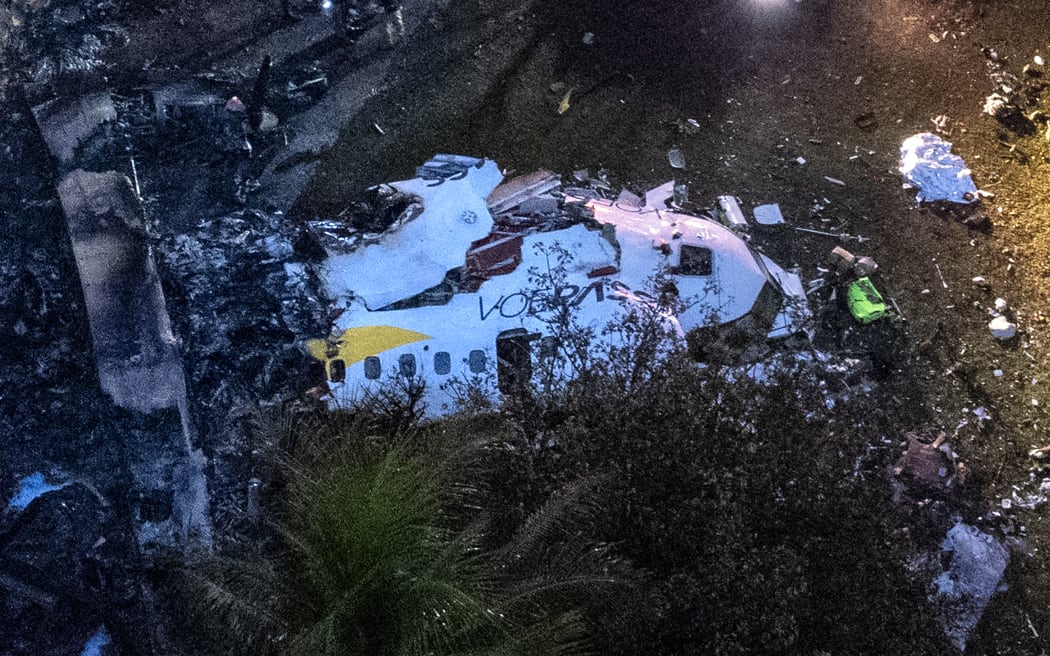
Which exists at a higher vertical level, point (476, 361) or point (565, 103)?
point (565, 103)

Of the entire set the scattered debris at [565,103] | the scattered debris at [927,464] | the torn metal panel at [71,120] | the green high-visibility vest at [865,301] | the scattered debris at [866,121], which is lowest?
the scattered debris at [927,464]

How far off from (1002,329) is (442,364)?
3.11 metres

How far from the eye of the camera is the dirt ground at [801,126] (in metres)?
4.45

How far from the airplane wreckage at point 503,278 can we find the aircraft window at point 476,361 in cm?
1

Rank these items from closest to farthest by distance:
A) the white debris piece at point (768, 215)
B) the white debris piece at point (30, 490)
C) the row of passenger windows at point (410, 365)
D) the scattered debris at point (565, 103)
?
1. the white debris piece at point (30, 490)
2. the row of passenger windows at point (410, 365)
3. the white debris piece at point (768, 215)
4. the scattered debris at point (565, 103)

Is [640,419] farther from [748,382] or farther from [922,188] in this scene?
[922,188]

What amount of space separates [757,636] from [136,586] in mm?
2828

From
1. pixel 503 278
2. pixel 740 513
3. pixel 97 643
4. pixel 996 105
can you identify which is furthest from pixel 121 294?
pixel 996 105

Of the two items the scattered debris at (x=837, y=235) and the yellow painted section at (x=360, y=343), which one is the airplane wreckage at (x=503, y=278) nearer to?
the yellow painted section at (x=360, y=343)

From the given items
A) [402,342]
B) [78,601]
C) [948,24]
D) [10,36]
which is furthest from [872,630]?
[10,36]

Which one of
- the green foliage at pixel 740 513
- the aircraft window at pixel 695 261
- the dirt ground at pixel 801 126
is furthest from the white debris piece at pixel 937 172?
the green foliage at pixel 740 513

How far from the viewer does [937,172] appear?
15.6 feet

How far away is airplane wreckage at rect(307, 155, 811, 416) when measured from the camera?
167 inches

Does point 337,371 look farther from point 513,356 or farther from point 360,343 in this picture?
point 513,356
